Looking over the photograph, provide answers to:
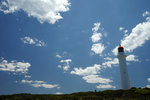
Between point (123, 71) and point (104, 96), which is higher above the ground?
point (123, 71)

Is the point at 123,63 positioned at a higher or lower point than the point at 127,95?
higher

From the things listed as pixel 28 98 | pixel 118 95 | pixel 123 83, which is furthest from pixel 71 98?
pixel 123 83

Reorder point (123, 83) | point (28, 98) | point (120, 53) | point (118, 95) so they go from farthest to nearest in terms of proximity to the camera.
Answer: point (120, 53), point (123, 83), point (118, 95), point (28, 98)

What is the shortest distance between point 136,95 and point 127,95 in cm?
146

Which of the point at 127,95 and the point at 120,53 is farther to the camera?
the point at 120,53

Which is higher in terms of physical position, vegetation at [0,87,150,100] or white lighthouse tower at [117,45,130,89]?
white lighthouse tower at [117,45,130,89]

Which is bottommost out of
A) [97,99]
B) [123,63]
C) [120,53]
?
[97,99]

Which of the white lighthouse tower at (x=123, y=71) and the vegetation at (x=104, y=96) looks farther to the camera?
the white lighthouse tower at (x=123, y=71)

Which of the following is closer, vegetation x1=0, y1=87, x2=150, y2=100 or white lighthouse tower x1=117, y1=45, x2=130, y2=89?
vegetation x1=0, y1=87, x2=150, y2=100

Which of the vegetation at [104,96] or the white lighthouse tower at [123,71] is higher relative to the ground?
the white lighthouse tower at [123,71]

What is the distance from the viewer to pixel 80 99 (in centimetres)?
2377

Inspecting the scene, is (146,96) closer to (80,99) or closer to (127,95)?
(127,95)

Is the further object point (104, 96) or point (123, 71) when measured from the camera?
point (123, 71)

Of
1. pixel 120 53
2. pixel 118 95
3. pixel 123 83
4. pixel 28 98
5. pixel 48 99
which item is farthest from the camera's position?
pixel 120 53
